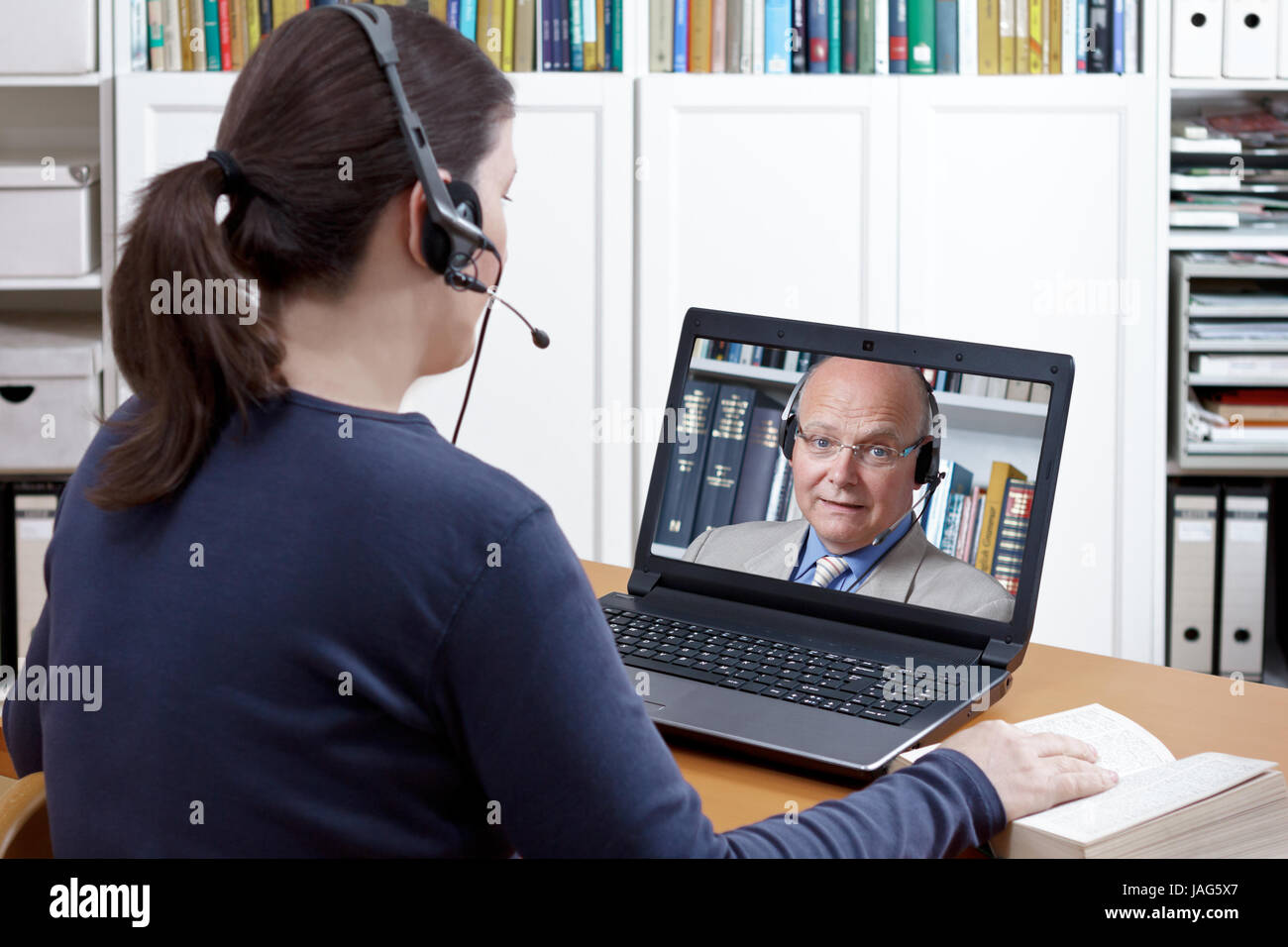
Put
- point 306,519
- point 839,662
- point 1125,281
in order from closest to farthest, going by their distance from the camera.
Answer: point 306,519
point 839,662
point 1125,281

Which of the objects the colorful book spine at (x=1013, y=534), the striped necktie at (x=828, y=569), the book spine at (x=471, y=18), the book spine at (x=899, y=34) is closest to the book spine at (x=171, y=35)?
the book spine at (x=471, y=18)

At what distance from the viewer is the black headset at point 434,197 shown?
74cm

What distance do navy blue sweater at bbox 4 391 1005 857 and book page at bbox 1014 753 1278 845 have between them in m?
0.24

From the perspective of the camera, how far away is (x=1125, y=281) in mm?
2430

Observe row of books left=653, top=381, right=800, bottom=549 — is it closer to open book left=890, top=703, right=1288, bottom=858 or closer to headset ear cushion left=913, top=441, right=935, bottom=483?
headset ear cushion left=913, top=441, right=935, bottom=483

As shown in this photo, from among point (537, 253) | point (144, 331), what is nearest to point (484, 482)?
point (144, 331)

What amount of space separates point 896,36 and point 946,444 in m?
1.56

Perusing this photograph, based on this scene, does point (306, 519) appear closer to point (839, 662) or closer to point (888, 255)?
point (839, 662)

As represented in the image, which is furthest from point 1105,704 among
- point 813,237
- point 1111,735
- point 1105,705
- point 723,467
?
point 813,237

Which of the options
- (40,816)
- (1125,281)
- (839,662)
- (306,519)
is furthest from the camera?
(1125,281)

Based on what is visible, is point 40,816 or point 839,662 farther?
point 839,662

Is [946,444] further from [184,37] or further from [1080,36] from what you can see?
[184,37]

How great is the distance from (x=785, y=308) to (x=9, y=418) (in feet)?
4.81

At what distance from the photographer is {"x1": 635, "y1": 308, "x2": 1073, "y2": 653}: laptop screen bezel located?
1.09 metres
